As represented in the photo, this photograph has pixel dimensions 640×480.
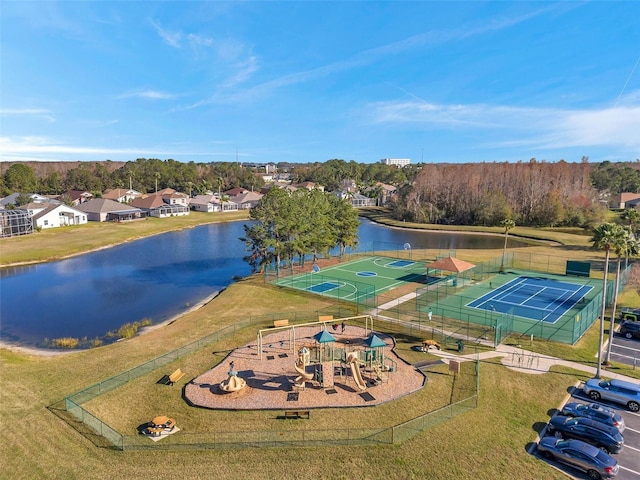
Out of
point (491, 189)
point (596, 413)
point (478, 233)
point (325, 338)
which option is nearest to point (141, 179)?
point (478, 233)

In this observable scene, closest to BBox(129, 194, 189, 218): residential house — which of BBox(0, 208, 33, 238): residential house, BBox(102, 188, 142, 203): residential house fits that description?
BBox(102, 188, 142, 203): residential house

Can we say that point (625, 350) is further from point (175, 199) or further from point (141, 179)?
point (141, 179)

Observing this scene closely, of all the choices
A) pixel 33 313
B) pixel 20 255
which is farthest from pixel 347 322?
pixel 20 255

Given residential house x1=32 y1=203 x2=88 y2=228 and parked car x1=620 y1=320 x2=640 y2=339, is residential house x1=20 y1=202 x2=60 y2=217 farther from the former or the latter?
parked car x1=620 y1=320 x2=640 y2=339

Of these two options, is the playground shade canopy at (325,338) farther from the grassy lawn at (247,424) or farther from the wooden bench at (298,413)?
the wooden bench at (298,413)

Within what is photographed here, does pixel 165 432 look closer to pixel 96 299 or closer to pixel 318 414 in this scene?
pixel 318 414

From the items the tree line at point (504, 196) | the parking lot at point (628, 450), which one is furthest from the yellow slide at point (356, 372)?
the tree line at point (504, 196)
